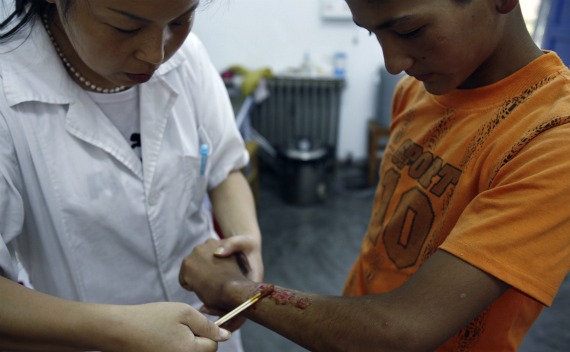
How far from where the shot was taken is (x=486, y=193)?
2.24ft

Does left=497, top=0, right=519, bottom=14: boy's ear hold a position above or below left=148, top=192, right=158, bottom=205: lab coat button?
above

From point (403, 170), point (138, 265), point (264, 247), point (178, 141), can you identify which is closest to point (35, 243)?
point (138, 265)

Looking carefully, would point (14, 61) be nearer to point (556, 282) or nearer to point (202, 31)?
point (556, 282)

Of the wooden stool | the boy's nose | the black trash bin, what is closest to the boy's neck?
the boy's nose

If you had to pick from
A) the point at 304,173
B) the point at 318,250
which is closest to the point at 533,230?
the point at 318,250

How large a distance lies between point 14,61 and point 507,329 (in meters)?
1.07

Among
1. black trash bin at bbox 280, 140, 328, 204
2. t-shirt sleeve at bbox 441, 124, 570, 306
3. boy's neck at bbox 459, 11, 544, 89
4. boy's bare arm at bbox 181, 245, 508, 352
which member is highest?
boy's neck at bbox 459, 11, 544, 89

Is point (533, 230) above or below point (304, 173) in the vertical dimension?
above

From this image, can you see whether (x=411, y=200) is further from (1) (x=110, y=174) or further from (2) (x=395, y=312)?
(1) (x=110, y=174)

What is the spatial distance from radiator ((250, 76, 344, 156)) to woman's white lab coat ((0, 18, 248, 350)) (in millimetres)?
2714

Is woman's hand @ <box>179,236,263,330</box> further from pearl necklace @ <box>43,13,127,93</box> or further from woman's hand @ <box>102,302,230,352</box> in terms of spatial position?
pearl necklace @ <box>43,13,127,93</box>

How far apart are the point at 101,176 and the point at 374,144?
3.08 metres

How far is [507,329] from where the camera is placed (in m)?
0.79

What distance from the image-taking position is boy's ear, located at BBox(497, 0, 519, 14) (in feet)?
2.40
